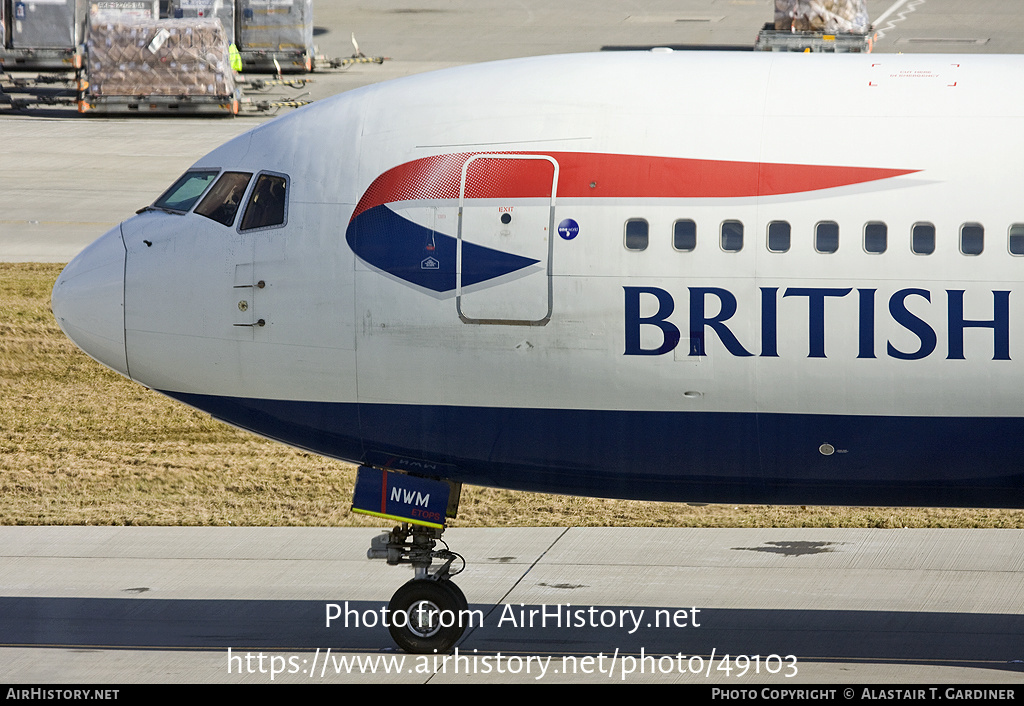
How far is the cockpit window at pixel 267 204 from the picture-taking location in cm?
1077

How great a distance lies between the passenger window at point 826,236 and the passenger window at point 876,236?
0.21 metres

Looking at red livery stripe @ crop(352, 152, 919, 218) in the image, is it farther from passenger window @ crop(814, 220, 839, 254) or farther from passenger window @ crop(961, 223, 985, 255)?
passenger window @ crop(961, 223, 985, 255)

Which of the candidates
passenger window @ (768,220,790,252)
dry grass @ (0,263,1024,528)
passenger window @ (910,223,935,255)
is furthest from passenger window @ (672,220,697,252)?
dry grass @ (0,263,1024,528)

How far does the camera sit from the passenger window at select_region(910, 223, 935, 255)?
386 inches

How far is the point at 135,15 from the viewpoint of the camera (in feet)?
131

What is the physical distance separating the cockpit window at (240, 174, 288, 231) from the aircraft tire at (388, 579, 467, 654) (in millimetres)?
3151

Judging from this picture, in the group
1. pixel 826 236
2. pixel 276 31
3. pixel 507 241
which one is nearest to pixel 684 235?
pixel 826 236

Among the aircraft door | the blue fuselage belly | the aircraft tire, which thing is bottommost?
the aircraft tire

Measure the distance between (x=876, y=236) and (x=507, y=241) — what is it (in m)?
2.66

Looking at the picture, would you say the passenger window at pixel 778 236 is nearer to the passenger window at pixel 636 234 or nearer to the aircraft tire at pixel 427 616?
the passenger window at pixel 636 234

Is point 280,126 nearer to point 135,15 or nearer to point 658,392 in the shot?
point 658,392

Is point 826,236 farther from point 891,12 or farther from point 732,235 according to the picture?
point 891,12

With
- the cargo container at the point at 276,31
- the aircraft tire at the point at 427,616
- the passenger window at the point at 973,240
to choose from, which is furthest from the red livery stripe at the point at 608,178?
Result: the cargo container at the point at 276,31

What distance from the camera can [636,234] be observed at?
1009 cm
